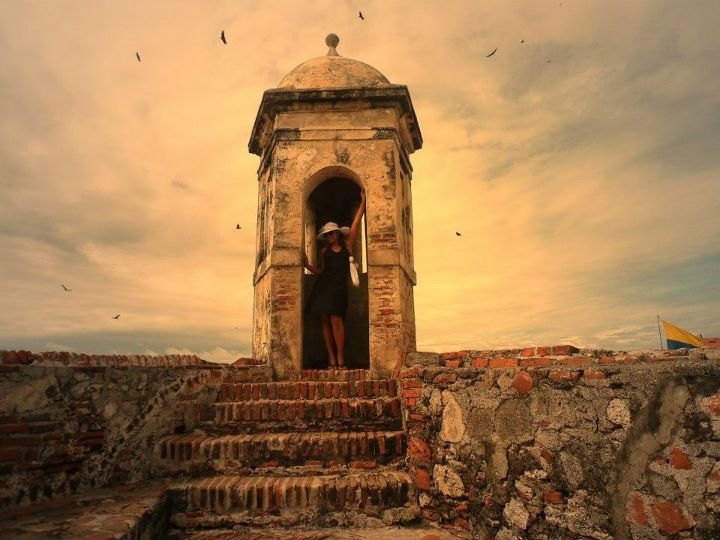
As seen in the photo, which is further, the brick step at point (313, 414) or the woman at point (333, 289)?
the woman at point (333, 289)

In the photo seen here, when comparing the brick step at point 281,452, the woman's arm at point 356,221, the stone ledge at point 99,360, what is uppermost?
the woman's arm at point 356,221

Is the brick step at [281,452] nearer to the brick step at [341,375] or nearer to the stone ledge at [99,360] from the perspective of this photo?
the stone ledge at [99,360]

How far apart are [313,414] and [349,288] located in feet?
12.7

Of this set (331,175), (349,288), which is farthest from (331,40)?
(349,288)

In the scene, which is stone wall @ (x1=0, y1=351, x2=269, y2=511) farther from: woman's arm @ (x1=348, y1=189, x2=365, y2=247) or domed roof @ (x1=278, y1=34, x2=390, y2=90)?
domed roof @ (x1=278, y1=34, x2=390, y2=90)

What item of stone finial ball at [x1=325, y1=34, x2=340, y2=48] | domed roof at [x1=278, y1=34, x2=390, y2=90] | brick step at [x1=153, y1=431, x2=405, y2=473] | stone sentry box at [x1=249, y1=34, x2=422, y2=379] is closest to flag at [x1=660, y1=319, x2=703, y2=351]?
stone sentry box at [x1=249, y1=34, x2=422, y2=379]

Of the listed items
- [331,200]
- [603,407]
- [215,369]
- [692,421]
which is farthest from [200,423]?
[331,200]

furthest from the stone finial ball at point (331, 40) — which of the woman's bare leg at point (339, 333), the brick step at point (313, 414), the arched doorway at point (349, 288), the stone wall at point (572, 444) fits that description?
the stone wall at point (572, 444)

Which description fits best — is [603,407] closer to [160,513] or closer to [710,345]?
[710,345]

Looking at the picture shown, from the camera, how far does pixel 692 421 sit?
2299 mm

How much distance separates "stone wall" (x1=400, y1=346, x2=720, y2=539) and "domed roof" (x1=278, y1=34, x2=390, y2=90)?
4.82 meters

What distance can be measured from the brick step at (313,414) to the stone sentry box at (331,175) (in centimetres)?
128

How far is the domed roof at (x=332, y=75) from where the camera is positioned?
22.0 feet

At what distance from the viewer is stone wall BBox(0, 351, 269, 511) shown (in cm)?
306
